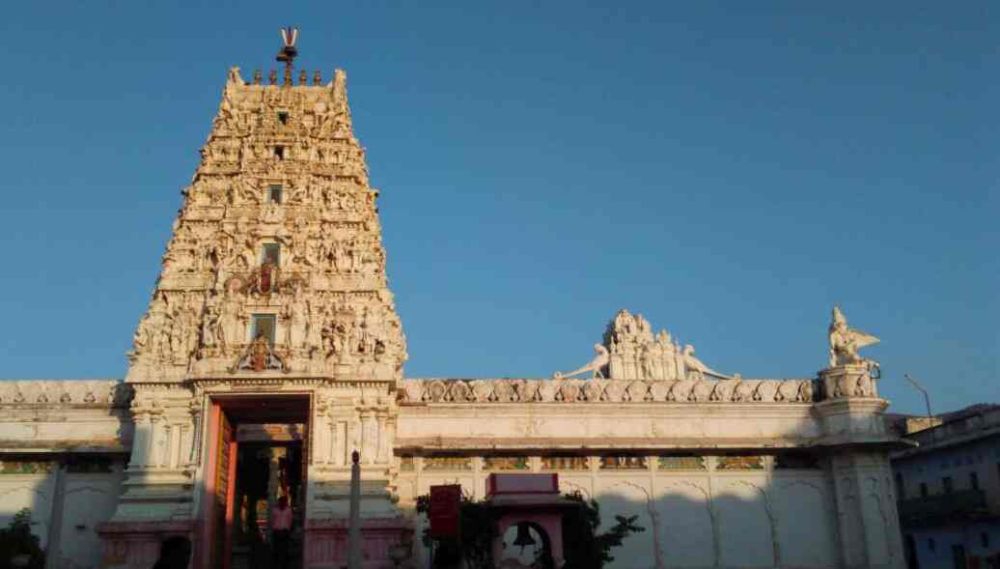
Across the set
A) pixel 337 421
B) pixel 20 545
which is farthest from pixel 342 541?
pixel 20 545

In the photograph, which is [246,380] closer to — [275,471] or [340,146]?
[340,146]

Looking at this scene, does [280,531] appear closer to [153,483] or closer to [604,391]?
[153,483]

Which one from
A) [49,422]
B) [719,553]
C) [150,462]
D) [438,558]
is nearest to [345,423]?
[150,462]

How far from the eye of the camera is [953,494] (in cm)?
3853

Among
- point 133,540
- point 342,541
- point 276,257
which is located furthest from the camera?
point 276,257

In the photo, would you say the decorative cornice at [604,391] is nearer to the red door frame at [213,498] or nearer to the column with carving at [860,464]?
the column with carving at [860,464]

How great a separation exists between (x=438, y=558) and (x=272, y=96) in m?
19.7

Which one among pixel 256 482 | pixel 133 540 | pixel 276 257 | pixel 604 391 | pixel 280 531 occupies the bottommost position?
pixel 133 540

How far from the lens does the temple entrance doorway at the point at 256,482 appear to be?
2697 cm

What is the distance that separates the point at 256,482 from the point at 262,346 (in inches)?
540

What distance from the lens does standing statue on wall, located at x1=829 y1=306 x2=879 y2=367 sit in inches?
1293

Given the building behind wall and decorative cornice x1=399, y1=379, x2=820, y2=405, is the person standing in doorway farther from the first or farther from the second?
the building behind wall

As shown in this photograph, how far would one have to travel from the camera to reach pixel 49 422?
99.3 ft

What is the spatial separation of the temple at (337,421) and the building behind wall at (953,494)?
8515 millimetres
